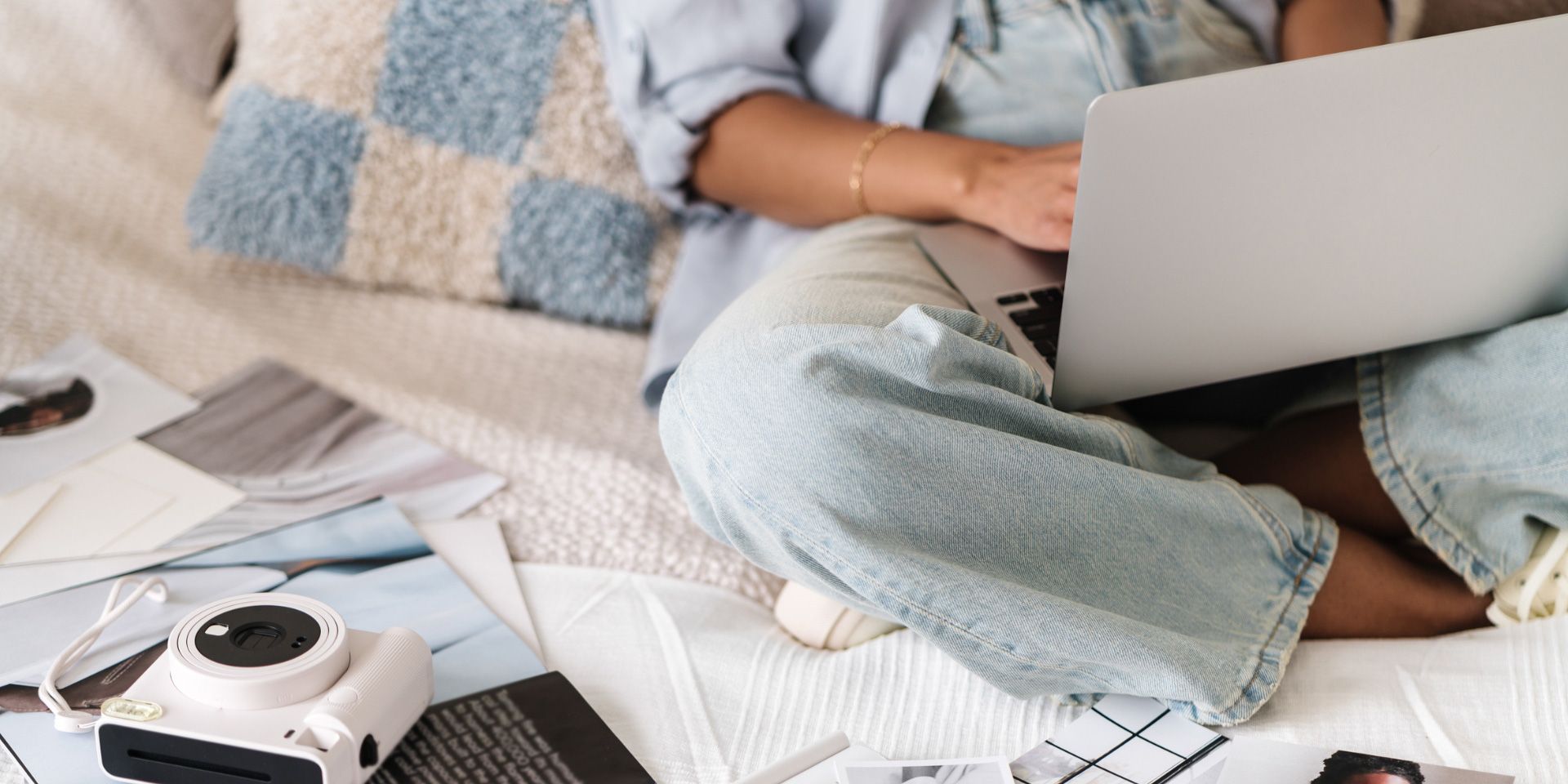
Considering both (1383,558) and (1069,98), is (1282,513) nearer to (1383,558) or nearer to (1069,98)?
(1383,558)

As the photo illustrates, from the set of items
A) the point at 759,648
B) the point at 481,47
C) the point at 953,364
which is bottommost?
the point at 759,648

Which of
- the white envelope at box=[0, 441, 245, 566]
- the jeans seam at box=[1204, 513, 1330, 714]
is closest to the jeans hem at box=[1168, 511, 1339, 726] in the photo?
the jeans seam at box=[1204, 513, 1330, 714]

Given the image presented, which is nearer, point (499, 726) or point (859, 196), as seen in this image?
point (499, 726)

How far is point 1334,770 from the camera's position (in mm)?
678

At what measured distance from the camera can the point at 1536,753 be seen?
697 mm

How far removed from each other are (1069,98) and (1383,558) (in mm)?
447

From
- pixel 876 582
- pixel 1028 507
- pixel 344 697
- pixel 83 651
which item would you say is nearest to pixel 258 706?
pixel 344 697

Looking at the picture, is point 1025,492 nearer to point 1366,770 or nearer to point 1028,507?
point 1028,507

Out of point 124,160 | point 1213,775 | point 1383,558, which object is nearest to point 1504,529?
point 1383,558

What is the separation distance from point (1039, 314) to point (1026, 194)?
0.10 metres

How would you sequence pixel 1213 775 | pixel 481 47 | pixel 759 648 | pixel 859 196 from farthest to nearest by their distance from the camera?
pixel 481 47 → pixel 859 196 → pixel 759 648 → pixel 1213 775

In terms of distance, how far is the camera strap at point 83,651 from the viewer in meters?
0.67

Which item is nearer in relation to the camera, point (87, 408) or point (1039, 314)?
point (1039, 314)

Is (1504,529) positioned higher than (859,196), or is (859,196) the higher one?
(859,196)
